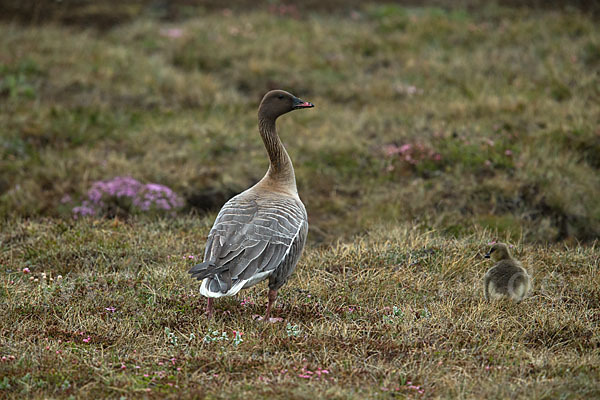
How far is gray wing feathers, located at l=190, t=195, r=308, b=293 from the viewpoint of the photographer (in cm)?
550

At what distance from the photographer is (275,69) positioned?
49.1 feet

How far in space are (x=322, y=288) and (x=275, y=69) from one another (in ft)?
30.2

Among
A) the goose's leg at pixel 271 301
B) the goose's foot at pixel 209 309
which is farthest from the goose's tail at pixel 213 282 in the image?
the goose's leg at pixel 271 301

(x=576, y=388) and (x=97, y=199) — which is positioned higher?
(x=576, y=388)

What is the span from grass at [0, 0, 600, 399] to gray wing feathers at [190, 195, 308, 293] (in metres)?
0.52

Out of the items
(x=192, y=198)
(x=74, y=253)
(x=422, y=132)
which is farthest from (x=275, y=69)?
(x=74, y=253)

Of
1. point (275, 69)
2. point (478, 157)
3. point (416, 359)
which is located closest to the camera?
point (416, 359)

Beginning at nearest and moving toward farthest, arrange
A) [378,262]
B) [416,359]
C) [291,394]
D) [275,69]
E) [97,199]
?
[291,394], [416,359], [378,262], [97,199], [275,69]

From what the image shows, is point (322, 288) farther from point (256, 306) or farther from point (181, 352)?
point (181, 352)

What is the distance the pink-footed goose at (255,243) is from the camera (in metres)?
5.45

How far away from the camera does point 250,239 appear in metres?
5.83

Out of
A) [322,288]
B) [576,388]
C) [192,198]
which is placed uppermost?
[576,388]

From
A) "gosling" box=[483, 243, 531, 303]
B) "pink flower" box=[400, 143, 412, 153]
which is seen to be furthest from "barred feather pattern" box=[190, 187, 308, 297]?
"pink flower" box=[400, 143, 412, 153]

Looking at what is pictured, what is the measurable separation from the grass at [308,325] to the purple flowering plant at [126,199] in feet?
4.94
